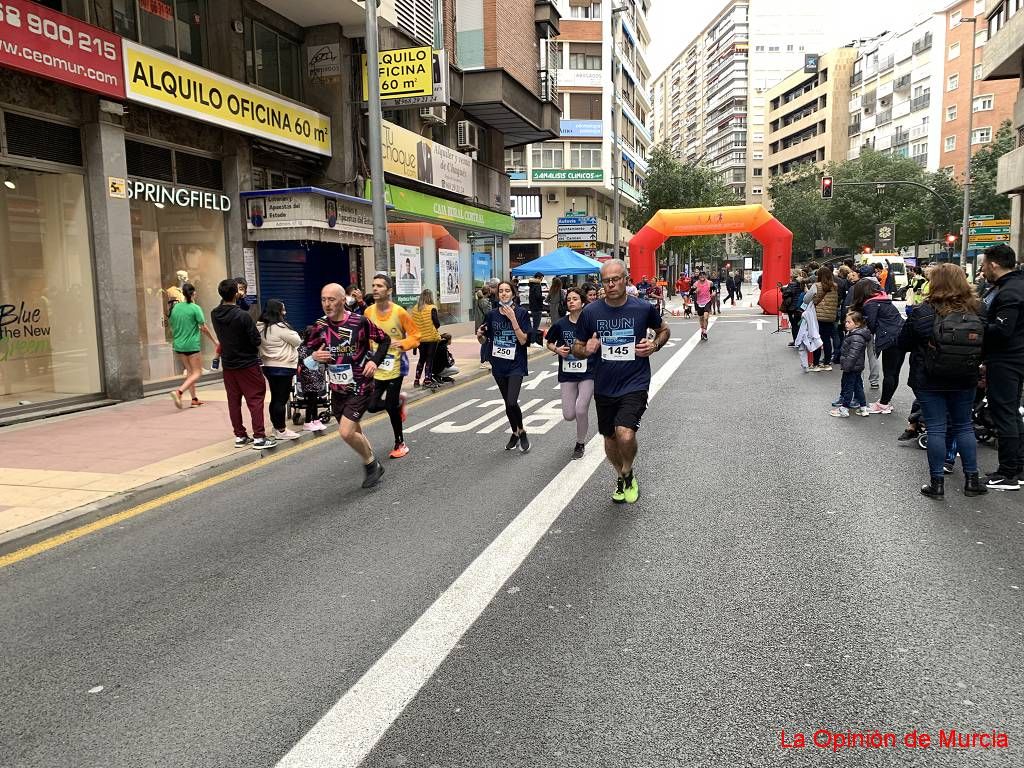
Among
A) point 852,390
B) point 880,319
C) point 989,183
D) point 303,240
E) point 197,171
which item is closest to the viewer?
point 852,390

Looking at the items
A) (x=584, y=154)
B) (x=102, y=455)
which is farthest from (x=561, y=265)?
(x=584, y=154)

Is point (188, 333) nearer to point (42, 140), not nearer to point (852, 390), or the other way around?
point (42, 140)

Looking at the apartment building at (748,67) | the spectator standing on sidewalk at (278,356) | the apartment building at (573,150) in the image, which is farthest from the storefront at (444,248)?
the apartment building at (748,67)

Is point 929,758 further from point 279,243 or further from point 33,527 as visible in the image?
point 279,243

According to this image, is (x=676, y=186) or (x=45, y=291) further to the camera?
(x=676, y=186)

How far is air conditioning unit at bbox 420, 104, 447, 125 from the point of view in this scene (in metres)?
22.0

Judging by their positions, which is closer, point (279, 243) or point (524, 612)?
point (524, 612)

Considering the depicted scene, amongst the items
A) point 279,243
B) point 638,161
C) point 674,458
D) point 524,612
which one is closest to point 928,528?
point 674,458

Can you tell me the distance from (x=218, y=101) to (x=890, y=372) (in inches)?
454

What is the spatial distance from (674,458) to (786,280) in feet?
84.8

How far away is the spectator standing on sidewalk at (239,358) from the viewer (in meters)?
8.22

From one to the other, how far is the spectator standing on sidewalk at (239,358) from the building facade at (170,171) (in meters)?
4.18

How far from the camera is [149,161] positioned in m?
13.1

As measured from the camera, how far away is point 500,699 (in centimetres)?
320
